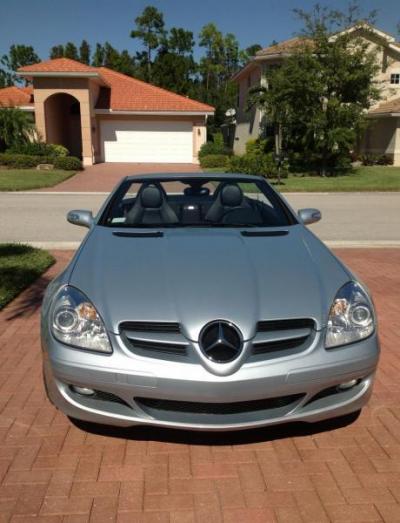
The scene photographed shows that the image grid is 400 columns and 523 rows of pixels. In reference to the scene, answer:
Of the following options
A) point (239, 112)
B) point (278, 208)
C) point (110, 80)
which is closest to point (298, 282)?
point (278, 208)

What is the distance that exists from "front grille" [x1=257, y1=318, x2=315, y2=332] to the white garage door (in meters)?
29.3

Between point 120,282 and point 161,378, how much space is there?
2.21 feet

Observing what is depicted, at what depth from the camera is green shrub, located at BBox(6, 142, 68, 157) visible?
26109mm

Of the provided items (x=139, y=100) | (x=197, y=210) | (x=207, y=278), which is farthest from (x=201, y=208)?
(x=139, y=100)

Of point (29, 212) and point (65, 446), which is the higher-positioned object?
point (65, 446)

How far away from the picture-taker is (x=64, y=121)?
107 ft

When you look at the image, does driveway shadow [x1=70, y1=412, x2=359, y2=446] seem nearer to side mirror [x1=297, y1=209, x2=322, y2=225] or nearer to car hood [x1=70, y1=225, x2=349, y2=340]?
car hood [x1=70, y1=225, x2=349, y2=340]

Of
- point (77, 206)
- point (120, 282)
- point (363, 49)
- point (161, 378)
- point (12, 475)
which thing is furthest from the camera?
point (363, 49)

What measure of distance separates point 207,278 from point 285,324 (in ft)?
1.78

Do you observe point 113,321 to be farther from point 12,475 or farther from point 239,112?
point 239,112

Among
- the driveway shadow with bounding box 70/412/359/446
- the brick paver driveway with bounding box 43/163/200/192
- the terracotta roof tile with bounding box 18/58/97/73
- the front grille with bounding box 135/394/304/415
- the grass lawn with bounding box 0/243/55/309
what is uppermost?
the terracotta roof tile with bounding box 18/58/97/73

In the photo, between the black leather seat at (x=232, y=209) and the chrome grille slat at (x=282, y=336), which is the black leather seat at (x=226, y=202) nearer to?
the black leather seat at (x=232, y=209)

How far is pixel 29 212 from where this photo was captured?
41.5 feet

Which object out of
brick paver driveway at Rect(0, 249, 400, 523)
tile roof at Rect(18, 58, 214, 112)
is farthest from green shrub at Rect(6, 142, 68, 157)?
brick paver driveway at Rect(0, 249, 400, 523)
